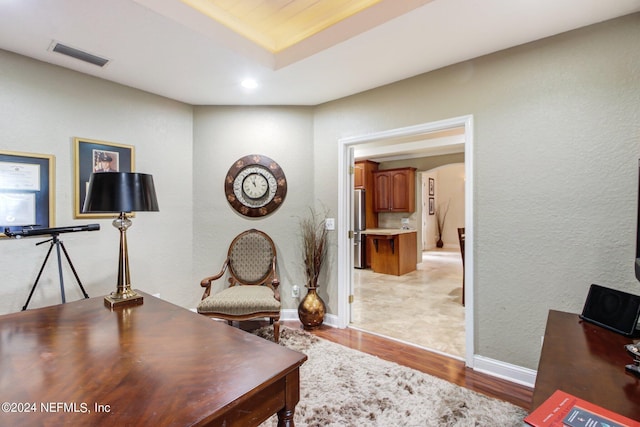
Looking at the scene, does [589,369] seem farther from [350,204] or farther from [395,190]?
[395,190]

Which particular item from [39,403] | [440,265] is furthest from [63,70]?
[440,265]

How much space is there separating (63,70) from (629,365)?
381 centimetres

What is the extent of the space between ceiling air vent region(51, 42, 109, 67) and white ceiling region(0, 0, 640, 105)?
57 mm

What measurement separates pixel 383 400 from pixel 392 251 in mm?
3966

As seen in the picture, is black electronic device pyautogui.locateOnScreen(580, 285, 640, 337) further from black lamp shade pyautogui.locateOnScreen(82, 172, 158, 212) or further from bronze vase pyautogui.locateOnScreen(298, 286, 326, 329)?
black lamp shade pyautogui.locateOnScreen(82, 172, 158, 212)

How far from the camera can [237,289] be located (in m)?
A: 2.93

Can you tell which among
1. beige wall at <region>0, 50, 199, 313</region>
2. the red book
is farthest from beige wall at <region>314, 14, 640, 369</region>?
beige wall at <region>0, 50, 199, 313</region>

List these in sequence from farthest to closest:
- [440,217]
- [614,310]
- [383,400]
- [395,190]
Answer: [440,217] < [395,190] < [383,400] < [614,310]

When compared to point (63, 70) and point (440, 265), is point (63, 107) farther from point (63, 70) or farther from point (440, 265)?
point (440, 265)

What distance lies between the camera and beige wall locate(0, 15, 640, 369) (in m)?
1.87

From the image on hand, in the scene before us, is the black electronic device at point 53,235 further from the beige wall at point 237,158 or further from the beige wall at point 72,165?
the beige wall at point 237,158

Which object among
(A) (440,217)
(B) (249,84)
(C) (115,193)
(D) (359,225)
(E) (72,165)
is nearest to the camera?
(C) (115,193)

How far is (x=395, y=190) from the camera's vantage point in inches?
253

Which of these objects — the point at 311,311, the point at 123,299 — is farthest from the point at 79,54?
the point at 311,311
